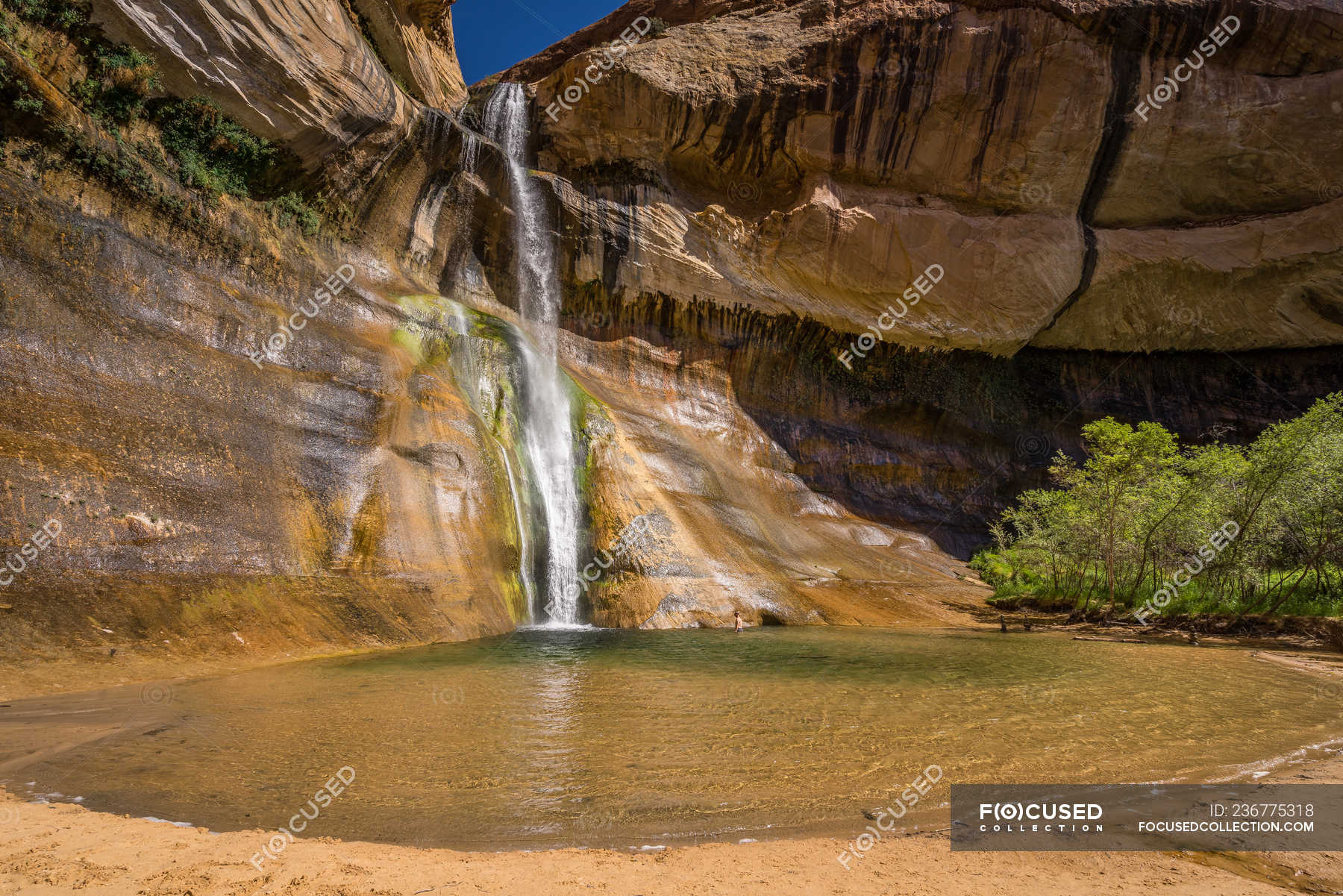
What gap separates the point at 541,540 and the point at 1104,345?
30.8 meters

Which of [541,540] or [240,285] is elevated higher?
[240,285]

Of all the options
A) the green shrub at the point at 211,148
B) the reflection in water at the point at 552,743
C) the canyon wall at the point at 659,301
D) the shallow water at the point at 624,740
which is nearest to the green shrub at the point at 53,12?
the canyon wall at the point at 659,301

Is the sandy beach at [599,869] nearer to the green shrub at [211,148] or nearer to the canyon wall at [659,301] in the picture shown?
the canyon wall at [659,301]

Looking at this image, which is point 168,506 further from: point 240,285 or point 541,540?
point 541,540

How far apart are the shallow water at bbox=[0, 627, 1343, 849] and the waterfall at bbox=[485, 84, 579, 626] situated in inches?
265

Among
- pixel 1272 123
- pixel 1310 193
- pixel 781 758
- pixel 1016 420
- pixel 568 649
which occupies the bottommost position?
pixel 568 649

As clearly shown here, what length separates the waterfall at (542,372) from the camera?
55.7 feet

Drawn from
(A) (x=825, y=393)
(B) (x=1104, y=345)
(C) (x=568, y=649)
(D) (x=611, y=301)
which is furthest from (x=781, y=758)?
(B) (x=1104, y=345)

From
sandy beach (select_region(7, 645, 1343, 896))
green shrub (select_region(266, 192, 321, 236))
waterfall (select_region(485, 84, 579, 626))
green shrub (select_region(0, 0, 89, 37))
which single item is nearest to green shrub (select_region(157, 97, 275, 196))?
green shrub (select_region(266, 192, 321, 236))

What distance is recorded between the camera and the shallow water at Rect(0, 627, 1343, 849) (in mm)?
4469

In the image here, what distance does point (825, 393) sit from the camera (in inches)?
1217

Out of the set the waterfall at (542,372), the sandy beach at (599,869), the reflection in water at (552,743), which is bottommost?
the reflection in water at (552,743)

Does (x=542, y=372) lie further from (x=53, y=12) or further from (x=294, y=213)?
(x=53, y=12)

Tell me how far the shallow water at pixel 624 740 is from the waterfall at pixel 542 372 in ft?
22.1
